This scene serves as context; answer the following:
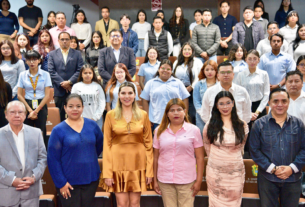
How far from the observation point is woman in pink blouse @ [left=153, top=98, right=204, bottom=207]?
8.20 ft

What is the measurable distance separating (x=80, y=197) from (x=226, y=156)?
119cm

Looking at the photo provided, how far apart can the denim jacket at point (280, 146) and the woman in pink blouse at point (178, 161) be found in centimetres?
49

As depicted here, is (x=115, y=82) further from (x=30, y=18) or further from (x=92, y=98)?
(x=30, y=18)

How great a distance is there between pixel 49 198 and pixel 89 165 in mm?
734

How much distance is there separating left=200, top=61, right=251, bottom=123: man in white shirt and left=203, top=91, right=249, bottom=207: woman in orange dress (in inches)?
29.1

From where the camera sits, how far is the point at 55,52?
13.6 ft

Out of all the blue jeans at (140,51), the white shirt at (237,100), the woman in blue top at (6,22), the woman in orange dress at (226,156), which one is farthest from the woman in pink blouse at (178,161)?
the woman in blue top at (6,22)

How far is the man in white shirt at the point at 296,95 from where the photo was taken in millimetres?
3066

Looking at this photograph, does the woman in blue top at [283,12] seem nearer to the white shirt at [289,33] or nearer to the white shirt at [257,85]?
the white shirt at [289,33]

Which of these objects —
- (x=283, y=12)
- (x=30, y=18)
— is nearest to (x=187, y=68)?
(x=283, y=12)

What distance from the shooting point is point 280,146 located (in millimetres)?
2465

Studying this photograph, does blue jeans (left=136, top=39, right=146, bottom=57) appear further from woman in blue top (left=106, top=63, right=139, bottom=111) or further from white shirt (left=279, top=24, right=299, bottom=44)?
white shirt (left=279, top=24, right=299, bottom=44)

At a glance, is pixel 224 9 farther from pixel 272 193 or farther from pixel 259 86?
pixel 272 193

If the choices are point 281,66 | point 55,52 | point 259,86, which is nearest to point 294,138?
point 259,86
